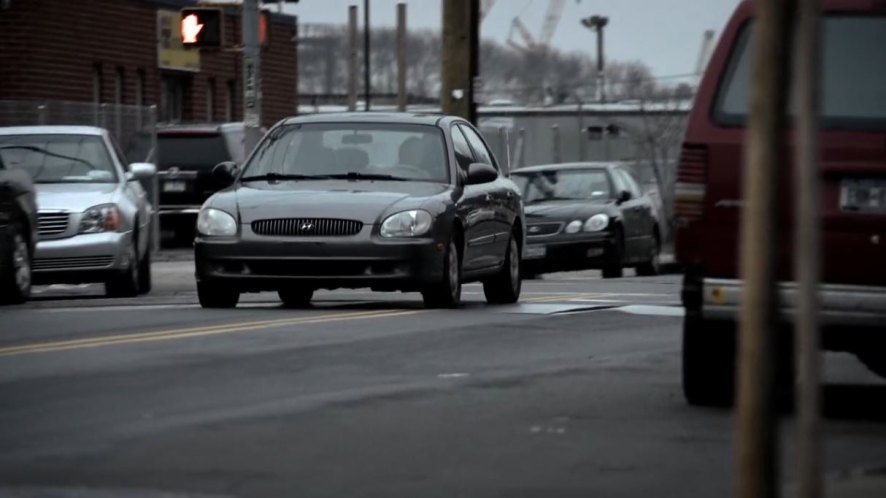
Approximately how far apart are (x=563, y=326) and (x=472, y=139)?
404cm

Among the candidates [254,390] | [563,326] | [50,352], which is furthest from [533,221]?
[254,390]

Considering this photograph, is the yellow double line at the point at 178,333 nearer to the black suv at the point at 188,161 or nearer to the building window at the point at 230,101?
the black suv at the point at 188,161

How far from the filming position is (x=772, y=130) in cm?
474

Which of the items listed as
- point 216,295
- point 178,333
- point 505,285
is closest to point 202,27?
point 505,285

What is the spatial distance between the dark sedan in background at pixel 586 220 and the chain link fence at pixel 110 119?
→ 5.62 meters

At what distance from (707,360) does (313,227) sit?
604 centimetres

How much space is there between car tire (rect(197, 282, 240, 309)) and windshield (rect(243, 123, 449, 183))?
1.07 meters

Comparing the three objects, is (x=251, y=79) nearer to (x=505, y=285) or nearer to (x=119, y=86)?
(x=505, y=285)

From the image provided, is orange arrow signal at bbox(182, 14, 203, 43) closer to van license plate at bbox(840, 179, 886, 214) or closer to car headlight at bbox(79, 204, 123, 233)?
car headlight at bbox(79, 204, 123, 233)

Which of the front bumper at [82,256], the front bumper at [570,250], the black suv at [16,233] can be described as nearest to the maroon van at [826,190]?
the black suv at [16,233]

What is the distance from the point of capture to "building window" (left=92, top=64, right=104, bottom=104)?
144ft

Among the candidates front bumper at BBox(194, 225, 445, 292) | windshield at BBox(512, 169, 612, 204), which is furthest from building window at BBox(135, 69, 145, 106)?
front bumper at BBox(194, 225, 445, 292)

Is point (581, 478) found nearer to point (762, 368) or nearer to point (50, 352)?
point (762, 368)

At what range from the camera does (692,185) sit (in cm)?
908
